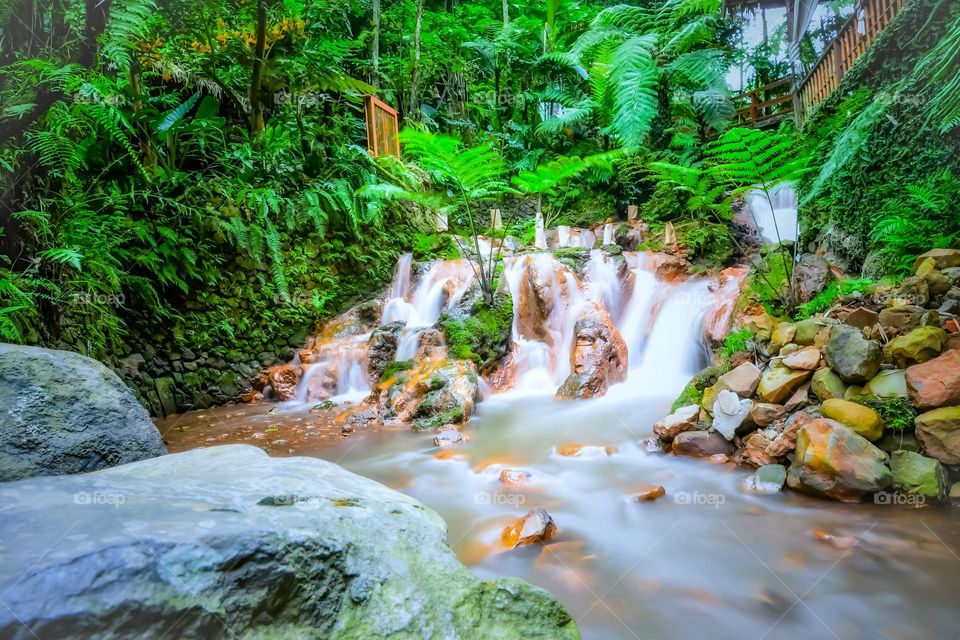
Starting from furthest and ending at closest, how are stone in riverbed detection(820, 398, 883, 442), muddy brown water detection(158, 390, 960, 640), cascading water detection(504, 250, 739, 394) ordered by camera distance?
cascading water detection(504, 250, 739, 394), stone in riverbed detection(820, 398, 883, 442), muddy brown water detection(158, 390, 960, 640)

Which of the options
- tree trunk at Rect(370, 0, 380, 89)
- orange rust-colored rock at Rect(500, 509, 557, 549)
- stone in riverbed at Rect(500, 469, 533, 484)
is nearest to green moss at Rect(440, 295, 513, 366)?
stone in riverbed at Rect(500, 469, 533, 484)

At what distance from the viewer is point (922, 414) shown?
2508 millimetres

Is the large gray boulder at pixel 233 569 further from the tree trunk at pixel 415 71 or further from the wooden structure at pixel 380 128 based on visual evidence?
the tree trunk at pixel 415 71

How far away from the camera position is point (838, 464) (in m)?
2.45

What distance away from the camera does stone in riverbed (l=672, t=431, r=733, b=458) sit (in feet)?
10.2

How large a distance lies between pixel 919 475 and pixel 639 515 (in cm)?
138

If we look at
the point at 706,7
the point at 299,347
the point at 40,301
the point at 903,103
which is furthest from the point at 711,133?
the point at 40,301

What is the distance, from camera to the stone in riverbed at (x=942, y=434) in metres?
2.37

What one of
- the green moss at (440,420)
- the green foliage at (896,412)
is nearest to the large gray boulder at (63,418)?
the green moss at (440,420)

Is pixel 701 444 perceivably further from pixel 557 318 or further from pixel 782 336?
pixel 557 318

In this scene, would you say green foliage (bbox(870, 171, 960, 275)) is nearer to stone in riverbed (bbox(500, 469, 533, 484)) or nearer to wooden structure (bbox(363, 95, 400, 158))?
stone in riverbed (bbox(500, 469, 533, 484))

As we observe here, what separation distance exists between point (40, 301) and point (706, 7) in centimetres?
1028

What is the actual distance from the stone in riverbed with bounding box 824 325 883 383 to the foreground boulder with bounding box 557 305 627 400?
7.09 feet

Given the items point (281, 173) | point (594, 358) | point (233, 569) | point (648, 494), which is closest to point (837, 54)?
point (594, 358)
